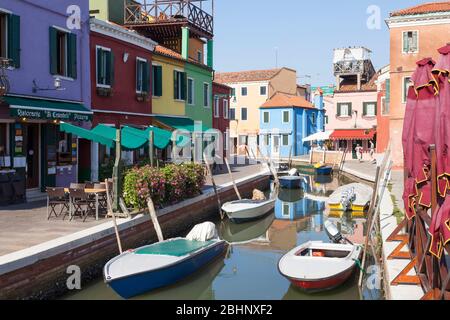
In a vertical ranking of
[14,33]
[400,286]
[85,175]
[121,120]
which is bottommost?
[400,286]

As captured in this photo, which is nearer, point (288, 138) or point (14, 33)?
point (14, 33)

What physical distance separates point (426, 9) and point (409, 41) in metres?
1.86

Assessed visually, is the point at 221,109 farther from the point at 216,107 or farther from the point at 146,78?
the point at 146,78

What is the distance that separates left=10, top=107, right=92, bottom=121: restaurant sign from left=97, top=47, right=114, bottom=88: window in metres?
2.53

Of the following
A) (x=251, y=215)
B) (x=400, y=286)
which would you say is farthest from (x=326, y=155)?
(x=400, y=286)

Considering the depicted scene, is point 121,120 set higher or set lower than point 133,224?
higher

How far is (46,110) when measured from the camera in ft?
47.7

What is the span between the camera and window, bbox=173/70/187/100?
25734 millimetres

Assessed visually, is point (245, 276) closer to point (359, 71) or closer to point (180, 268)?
point (180, 268)

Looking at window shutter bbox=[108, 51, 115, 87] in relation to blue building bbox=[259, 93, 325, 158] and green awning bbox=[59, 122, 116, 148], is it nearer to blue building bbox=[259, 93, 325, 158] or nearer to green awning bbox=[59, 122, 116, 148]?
green awning bbox=[59, 122, 116, 148]

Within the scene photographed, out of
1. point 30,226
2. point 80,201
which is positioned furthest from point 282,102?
point 30,226

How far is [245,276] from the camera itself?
12062 millimetres
